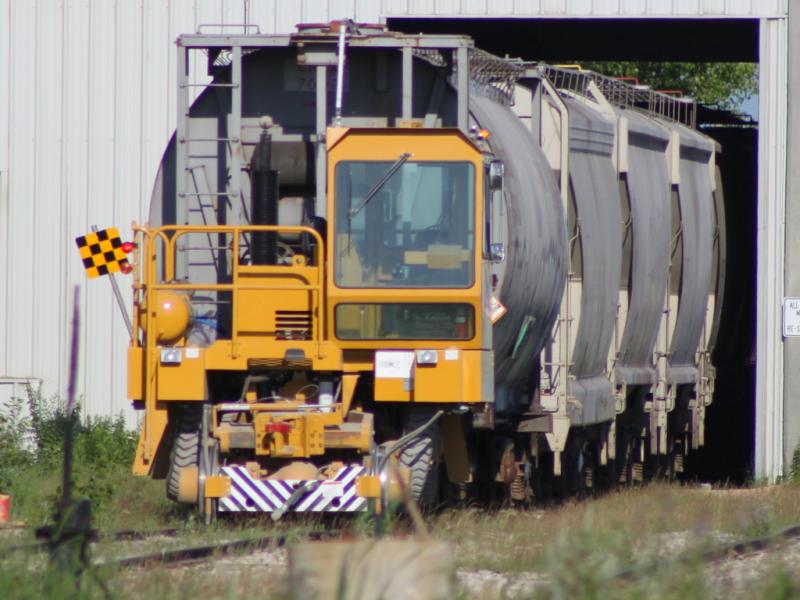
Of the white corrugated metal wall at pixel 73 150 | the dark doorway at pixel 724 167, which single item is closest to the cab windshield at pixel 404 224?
the white corrugated metal wall at pixel 73 150

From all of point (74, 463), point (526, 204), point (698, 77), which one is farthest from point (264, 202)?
point (698, 77)

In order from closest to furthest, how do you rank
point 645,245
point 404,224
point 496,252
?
1. point 404,224
2. point 496,252
3. point 645,245

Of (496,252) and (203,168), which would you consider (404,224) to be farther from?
(203,168)

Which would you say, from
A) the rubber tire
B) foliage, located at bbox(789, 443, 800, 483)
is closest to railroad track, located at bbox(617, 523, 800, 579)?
the rubber tire

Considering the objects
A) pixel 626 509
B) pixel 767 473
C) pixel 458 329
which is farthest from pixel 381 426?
pixel 767 473

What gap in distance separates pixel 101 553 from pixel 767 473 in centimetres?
1157

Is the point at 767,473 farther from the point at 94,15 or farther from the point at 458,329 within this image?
the point at 94,15

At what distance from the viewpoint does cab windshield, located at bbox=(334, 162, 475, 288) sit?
495 inches

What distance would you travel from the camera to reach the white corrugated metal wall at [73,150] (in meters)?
20.1

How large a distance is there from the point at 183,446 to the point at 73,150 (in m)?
8.47

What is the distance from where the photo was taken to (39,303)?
66.3 feet

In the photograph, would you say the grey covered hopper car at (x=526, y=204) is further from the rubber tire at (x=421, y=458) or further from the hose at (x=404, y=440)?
the hose at (x=404, y=440)

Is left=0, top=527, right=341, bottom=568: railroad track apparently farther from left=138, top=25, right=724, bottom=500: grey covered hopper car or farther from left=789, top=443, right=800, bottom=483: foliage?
left=789, top=443, right=800, bottom=483: foliage

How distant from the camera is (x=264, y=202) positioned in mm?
12977
